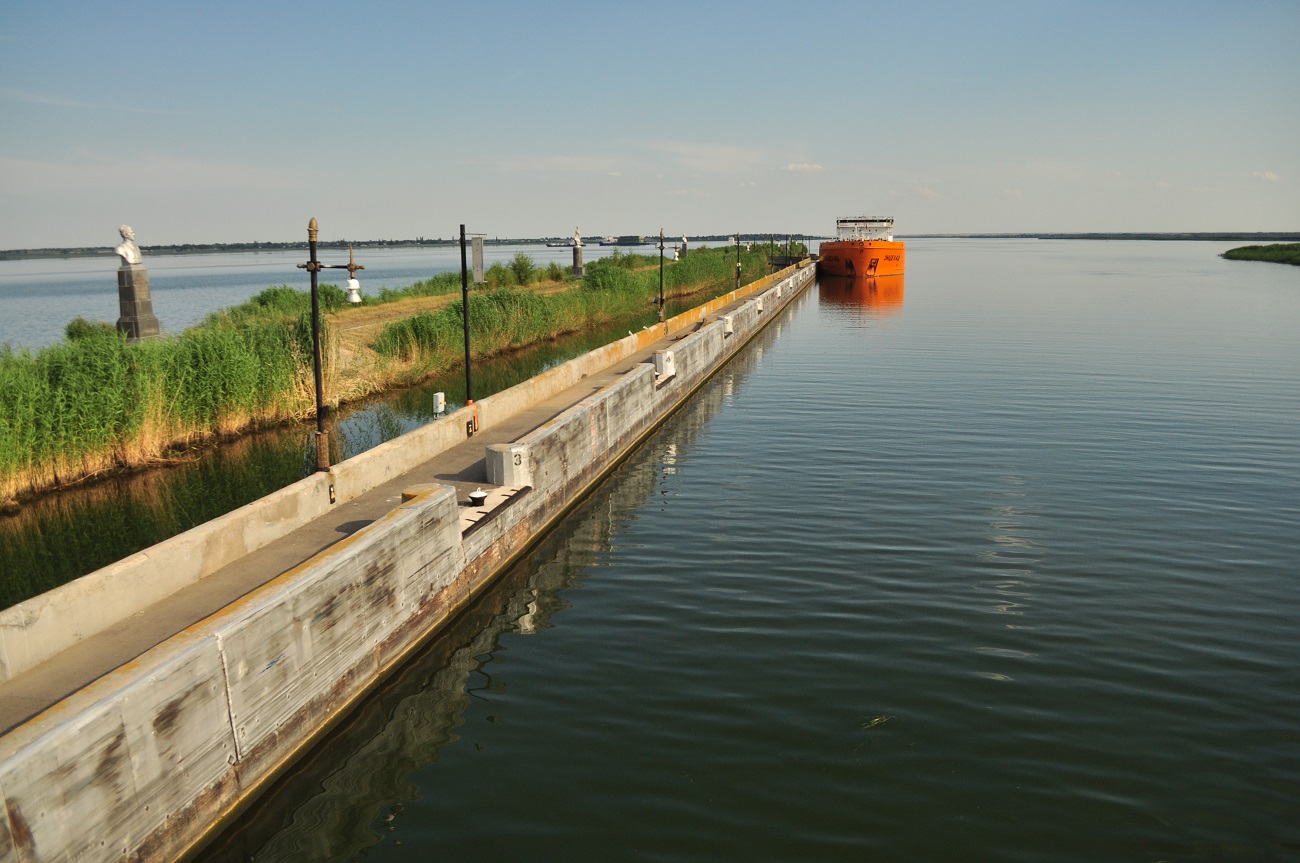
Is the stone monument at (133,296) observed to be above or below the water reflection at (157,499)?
above

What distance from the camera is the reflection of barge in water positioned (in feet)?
207

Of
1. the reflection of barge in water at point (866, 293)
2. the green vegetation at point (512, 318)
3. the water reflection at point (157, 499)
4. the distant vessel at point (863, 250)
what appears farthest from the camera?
the distant vessel at point (863, 250)

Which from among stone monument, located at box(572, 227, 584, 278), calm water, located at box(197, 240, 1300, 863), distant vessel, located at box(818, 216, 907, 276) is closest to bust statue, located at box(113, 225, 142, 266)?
calm water, located at box(197, 240, 1300, 863)

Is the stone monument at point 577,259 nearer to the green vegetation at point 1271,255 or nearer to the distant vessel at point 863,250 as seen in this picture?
the distant vessel at point 863,250

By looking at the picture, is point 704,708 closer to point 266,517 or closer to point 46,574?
point 266,517

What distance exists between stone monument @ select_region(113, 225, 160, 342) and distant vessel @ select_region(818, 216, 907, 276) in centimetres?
7417

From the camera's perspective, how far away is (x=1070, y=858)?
7.17 meters

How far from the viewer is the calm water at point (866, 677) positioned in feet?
25.1

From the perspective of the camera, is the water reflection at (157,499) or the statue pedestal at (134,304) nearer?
the water reflection at (157,499)

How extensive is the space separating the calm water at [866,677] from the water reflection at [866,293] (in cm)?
3973

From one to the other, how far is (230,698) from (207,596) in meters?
2.50

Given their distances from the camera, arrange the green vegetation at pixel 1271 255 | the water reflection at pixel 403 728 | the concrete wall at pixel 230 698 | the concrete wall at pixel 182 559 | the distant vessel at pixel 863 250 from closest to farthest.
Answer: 1. the concrete wall at pixel 230 698
2. the water reflection at pixel 403 728
3. the concrete wall at pixel 182 559
4. the distant vessel at pixel 863 250
5. the green vegetation at pixel 1271 255

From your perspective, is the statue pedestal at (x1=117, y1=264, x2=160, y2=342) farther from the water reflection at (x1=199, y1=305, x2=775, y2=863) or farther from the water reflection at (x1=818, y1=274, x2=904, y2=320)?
the water reflection at (x1=818, y1=274, x2=904, y2=320)

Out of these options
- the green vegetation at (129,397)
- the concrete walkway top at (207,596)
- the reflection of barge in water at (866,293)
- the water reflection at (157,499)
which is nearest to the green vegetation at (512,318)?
the water reflection at (157,499)
